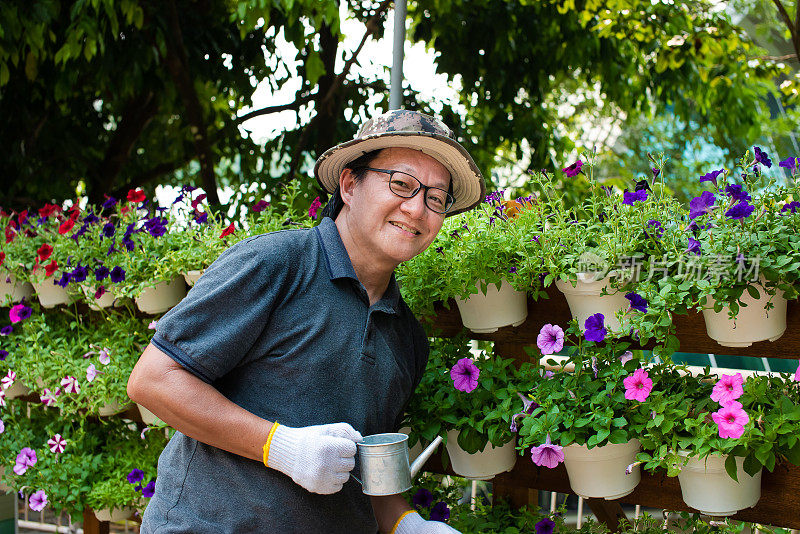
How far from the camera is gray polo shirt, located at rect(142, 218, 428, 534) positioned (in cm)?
109

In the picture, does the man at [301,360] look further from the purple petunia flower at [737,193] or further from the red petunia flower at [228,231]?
the red petunia flower at [228,231]

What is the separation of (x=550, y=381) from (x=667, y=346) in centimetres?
24

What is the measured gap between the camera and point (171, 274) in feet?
6.47

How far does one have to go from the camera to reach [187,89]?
364 cm

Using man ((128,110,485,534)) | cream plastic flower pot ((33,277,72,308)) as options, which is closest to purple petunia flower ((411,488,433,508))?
man ((128,110,485,534))

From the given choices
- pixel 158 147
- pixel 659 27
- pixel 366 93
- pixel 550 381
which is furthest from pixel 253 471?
pixel 158 147

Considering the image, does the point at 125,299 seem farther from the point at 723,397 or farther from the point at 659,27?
the point at 659,27

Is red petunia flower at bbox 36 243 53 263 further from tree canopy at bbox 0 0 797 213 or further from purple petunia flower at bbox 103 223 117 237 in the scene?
tree canopy at bbox 0 0 797 213

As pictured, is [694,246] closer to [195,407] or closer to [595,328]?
[595,328]

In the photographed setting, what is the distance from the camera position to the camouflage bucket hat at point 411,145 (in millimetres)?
1236

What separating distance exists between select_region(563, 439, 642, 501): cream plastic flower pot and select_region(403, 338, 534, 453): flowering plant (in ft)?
0.46

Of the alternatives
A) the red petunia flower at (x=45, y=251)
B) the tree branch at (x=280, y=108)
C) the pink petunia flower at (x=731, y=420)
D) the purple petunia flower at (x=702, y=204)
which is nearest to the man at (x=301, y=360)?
the purple petunia flower at (x=702, y=204)

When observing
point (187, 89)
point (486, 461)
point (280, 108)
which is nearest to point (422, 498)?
point (486, 461)

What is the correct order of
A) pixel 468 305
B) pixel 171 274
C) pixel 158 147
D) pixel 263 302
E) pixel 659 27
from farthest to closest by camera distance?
pixel 158 147, pixel 659 27, pixel 171 274, pixel 468 305, pixel 263 302
